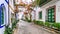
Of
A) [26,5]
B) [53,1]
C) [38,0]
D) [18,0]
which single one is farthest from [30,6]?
[53,1]

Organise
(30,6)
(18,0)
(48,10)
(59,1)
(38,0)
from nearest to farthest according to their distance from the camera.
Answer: (59,1), (48,10), (38,0), (30,6), (18,0)

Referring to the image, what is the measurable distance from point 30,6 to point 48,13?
14.6 m

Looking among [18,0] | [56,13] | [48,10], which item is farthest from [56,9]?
[18,0]

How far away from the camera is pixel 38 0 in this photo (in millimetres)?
25547

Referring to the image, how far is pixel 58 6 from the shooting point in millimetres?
18266

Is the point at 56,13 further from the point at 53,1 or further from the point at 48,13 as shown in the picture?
the point at 48,13

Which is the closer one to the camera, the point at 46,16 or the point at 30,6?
the point at 46,16

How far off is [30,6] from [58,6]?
1996 cm

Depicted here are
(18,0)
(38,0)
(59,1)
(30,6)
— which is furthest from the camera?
(18,0)

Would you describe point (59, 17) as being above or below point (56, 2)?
below

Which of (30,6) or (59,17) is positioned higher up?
(30,6)

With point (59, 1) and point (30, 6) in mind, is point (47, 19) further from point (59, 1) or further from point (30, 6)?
point (30, 6)

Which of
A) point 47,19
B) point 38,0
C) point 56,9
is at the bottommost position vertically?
point 47,19

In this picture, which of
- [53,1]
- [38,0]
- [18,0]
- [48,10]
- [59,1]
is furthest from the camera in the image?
[18,0]
